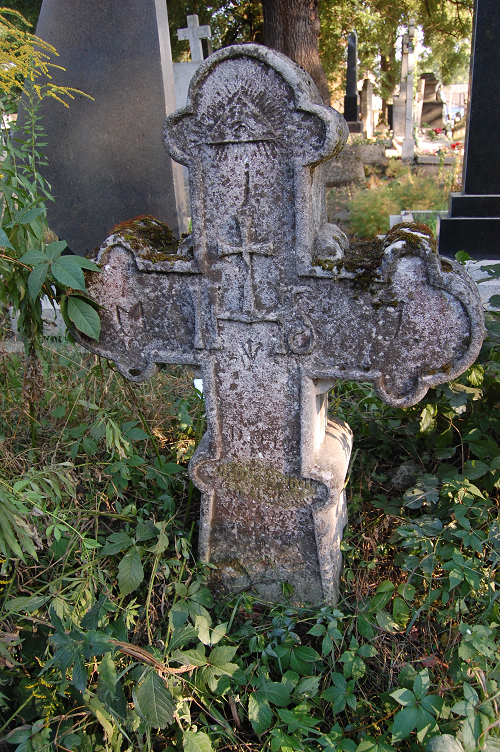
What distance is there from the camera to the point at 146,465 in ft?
8.00

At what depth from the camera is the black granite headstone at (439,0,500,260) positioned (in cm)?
488

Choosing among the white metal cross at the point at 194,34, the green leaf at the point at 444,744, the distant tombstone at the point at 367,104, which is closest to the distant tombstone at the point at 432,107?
the distant tombstone at the point at 367,104

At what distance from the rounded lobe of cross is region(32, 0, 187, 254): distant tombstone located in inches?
117

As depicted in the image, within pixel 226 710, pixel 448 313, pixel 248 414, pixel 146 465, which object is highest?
pixel 448 313

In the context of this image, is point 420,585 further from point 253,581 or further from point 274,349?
point 274,349

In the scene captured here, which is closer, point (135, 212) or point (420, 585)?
point (420, 585)

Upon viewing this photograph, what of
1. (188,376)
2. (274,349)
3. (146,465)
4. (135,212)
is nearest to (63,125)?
(135,212)

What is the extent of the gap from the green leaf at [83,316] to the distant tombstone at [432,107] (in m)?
21.5

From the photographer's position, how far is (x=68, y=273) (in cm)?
166

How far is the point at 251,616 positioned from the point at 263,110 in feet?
5.66

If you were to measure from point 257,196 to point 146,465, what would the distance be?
1285 mm

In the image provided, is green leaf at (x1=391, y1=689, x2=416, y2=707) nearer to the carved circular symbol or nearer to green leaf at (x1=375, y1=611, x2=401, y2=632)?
green leaf at (x1=375, y1=611, x2=401, y2=632)

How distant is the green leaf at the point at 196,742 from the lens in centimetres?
156

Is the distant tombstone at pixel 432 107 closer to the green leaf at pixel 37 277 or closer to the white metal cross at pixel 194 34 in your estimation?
the white metal cross at pixel 194 34
